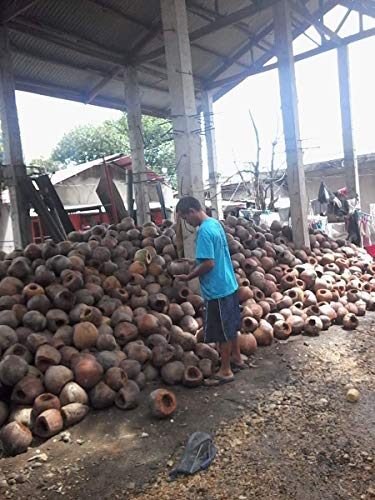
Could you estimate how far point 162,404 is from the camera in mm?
3598

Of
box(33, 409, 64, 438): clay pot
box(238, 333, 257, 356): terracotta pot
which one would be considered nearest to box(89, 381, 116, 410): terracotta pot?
box(33, 409, 64, 438): clay pot

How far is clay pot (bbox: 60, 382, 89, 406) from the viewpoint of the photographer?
143 inches

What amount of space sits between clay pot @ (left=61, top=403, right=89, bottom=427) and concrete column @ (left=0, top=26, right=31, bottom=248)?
529 centimetres

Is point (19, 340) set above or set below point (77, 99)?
below

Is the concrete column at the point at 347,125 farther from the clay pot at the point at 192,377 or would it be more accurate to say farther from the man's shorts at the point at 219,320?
the clay pot at the point at 192,377

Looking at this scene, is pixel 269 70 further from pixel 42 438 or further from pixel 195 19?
pixel 42 438

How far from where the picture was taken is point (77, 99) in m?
11.0

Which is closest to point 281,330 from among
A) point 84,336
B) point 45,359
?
point 84,336

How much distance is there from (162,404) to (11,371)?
1.34 meters

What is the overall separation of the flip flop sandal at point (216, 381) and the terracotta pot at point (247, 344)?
60cm

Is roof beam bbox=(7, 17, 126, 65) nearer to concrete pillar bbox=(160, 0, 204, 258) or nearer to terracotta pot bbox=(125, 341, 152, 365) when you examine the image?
concrete pillar bbox=(160, 0, 204, 258)

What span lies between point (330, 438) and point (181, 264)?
9.81 ft

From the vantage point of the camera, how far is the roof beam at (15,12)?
7083 mm

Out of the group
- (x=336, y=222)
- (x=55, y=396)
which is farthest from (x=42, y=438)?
(x=336, y=222)
